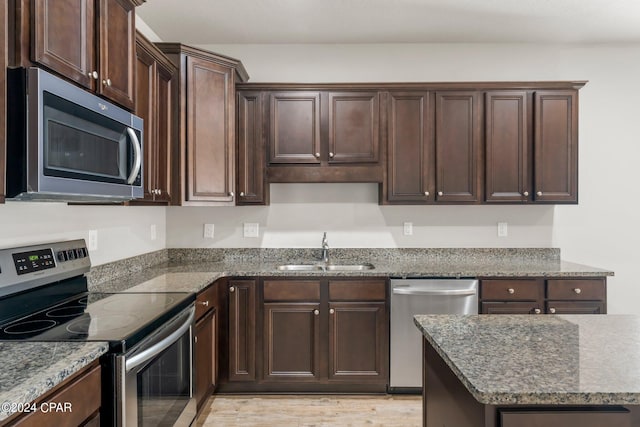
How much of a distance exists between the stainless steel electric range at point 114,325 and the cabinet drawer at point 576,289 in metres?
2.49

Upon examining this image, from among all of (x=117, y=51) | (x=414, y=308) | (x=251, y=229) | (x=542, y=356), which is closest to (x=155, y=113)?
(x=117, y=51)

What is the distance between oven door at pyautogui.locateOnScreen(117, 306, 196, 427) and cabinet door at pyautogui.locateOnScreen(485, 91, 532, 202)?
2.47m

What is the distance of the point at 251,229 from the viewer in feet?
11.4

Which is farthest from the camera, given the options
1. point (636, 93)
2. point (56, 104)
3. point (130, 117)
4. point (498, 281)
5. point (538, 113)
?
point (636, 93)

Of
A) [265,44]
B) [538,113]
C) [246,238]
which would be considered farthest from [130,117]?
[538,113]

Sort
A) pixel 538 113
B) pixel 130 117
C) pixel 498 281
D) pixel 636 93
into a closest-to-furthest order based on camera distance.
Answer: pixel 130 117
pixel 498 281
pixel 538 113
pixel 636 93

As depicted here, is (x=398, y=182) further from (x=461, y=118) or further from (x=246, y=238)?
(x=246, y=238)

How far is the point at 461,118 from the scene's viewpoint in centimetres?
313

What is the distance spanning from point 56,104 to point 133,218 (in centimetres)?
166

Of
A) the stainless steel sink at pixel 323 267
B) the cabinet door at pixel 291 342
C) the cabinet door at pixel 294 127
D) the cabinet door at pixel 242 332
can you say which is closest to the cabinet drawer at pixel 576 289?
the stainless steel sink at pixel 323 267

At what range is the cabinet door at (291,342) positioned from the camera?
2.88 meters

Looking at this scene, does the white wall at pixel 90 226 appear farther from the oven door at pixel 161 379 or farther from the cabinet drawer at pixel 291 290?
the cabinet drawer at pixel 291 290

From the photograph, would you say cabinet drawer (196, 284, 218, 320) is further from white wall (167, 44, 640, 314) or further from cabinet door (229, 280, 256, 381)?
white wall (167, 44, 640, 314)

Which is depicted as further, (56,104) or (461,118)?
(461,118)
